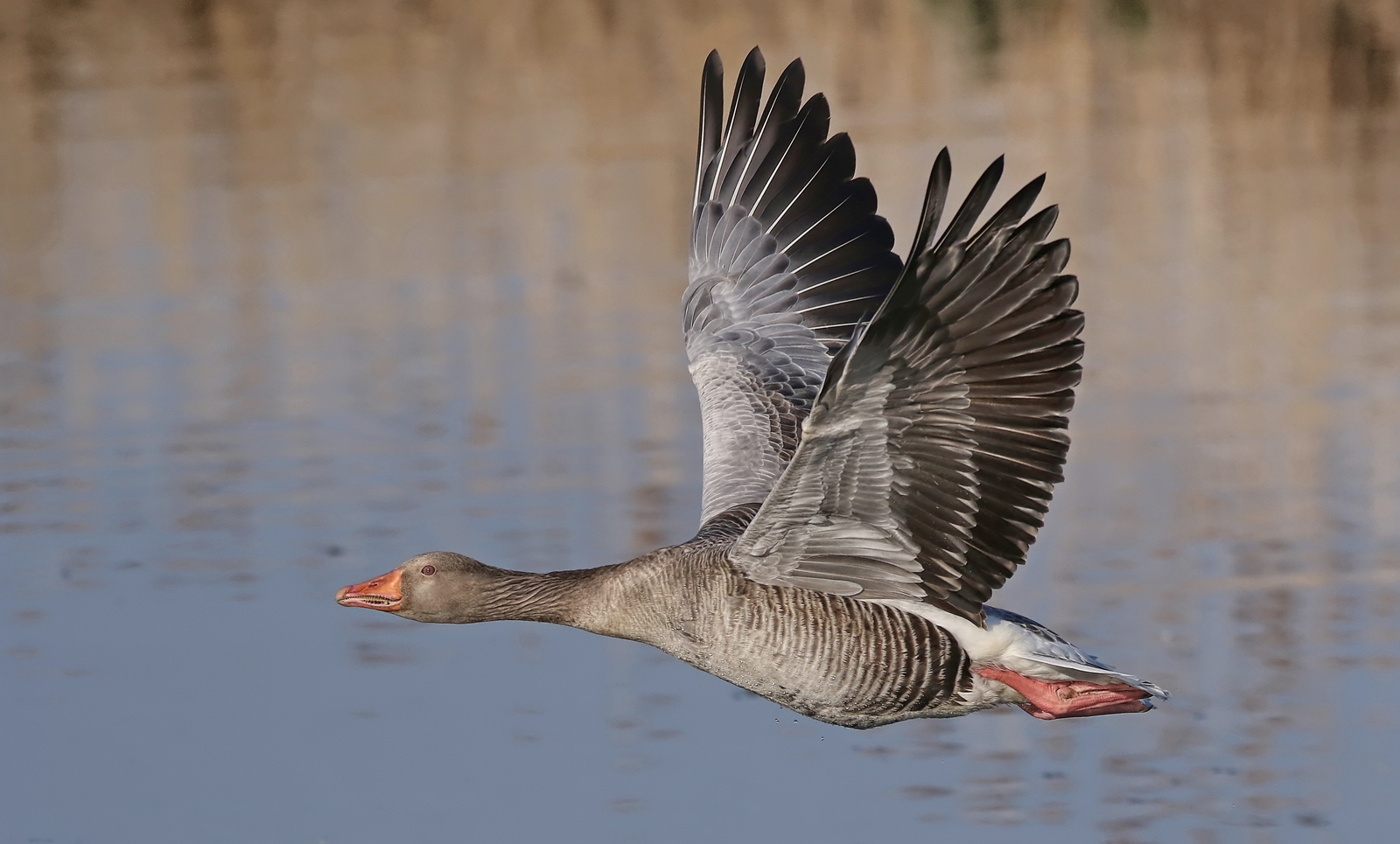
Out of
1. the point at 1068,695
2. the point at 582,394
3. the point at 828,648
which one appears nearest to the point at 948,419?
the point at 828,648

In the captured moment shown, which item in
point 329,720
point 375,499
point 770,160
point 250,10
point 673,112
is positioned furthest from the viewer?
point 250,10

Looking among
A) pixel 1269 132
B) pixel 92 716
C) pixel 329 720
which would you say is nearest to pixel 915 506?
pixel 329 720

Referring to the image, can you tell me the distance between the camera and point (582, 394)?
1836 centimetres

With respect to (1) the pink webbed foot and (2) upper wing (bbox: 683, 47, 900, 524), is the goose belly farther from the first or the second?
(2) upper wing (bbox: 683, 47, 900, 524)

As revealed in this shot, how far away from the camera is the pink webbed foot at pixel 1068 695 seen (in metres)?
8.38

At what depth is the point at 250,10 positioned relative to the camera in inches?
1321

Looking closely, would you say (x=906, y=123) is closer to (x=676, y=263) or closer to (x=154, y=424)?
(x=676, y=263)

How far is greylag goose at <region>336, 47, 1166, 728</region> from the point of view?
723 centimetres

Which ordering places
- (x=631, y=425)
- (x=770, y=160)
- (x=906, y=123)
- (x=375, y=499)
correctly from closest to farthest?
(x=770, y=160), (x=375, y=499), (x=631, y=425), (x=906, y=123)

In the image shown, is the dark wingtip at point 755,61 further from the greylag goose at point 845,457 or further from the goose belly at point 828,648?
the goose belly at point 828,648

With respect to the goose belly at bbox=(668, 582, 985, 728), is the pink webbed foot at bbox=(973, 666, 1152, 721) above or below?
below

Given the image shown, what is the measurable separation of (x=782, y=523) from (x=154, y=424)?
470 inches

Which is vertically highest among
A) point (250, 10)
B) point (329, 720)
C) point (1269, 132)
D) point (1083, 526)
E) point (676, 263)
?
point (250, 10)

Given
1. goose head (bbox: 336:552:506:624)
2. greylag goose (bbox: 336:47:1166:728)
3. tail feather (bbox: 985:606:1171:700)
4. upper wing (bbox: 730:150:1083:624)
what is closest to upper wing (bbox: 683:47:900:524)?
greylag goose (bbox: 336:47:1166:728)
